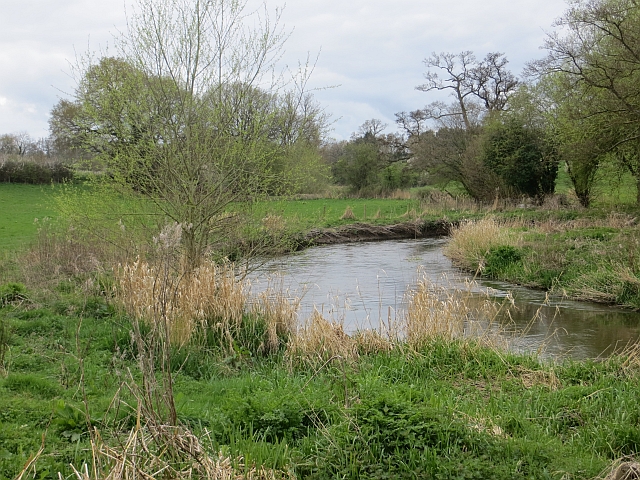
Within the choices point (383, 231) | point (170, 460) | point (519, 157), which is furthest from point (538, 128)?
point (170, 460)

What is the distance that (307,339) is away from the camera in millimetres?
7324

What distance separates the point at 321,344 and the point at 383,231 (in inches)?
758

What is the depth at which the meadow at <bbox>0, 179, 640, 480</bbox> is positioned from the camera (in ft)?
12.0

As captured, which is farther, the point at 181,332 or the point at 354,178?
the point at 354,178

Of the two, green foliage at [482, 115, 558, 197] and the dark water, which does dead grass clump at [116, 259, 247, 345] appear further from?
green foliage at [482, 115, 558, 197]

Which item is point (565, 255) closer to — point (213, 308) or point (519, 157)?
point (213, 308)

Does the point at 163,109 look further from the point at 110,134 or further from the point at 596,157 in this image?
the point at 596,157

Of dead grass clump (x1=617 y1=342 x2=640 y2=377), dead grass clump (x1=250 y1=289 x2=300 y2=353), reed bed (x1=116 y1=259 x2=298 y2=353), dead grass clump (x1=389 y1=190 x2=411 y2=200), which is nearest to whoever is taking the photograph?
dead grass clump (x1=617 y1=342 x2=640 y2=377)

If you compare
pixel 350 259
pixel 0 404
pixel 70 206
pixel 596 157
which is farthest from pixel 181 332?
pixel 596 157

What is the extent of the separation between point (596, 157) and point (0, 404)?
2114 cm

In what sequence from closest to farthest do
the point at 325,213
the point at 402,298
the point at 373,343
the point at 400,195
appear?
the point at 373,343, the point at 402,298, the point at 325,213, the point at 400,195

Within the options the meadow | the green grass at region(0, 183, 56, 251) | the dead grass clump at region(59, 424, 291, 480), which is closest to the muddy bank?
the green grass at region(0, 183, 56, 251)

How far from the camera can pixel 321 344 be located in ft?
23.6

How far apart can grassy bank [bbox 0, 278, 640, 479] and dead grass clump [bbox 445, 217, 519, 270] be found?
32.2 ft
